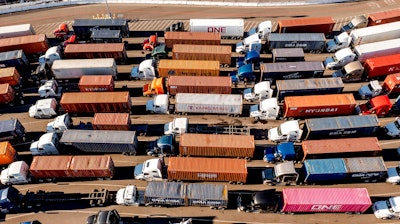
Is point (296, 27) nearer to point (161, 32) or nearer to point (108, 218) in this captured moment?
point (161, 32)

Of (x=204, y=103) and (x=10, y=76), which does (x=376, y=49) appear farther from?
(x=10, y=76)

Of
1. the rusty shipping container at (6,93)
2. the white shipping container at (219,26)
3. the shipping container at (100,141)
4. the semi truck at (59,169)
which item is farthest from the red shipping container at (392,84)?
the rusty shipping container at (6,93)

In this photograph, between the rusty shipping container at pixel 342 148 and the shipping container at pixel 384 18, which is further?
the shipping container at pixel 384 18

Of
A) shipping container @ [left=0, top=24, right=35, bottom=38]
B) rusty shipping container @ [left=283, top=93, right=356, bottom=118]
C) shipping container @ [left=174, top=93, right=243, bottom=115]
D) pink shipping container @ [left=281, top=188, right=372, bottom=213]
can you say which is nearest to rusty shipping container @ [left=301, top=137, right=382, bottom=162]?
pink shipping container @ [left=281, top=188, right=372, bottom=213]

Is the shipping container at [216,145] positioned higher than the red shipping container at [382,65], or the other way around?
the red shipping container at [382,65]

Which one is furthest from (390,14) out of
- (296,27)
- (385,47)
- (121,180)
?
(121,180)

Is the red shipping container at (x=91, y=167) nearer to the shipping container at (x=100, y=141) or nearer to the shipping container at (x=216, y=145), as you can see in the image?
the shipping container at (x=100, y=141)
